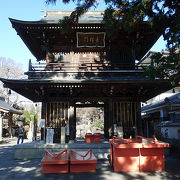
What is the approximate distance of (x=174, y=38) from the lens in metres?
5.71

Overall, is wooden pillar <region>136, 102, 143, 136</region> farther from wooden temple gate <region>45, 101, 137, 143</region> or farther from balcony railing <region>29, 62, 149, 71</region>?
balcony railing <region>29, 62, 149, 71</region>

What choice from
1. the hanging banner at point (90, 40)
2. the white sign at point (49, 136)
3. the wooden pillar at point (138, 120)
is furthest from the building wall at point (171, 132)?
the white sign at point (49, 136)

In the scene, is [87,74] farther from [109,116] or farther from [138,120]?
[138,120]

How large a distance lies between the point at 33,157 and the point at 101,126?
72.7 feet

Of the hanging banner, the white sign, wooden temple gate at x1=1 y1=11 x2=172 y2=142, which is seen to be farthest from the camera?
the hanging banner

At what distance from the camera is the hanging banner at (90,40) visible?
35.8 ft

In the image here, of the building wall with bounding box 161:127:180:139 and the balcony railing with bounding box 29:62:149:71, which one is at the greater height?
the balcony railing with bounding box 29:62:149:71

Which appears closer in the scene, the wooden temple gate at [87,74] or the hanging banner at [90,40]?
the wooden temple gate at [87,74]

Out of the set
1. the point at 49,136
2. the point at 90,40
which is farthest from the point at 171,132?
the point at 90,40

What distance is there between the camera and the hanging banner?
10.9 m

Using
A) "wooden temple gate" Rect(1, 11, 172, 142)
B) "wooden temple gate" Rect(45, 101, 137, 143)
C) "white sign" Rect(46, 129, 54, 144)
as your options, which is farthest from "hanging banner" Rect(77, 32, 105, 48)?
"white sign" Rect(46, 129, 54, 144)

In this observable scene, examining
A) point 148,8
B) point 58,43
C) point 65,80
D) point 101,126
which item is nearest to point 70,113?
point 65,80

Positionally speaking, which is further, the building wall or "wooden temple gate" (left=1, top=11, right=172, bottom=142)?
the building wall

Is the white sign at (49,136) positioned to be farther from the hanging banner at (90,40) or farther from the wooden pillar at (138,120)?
the hanging banner at (90,40)
